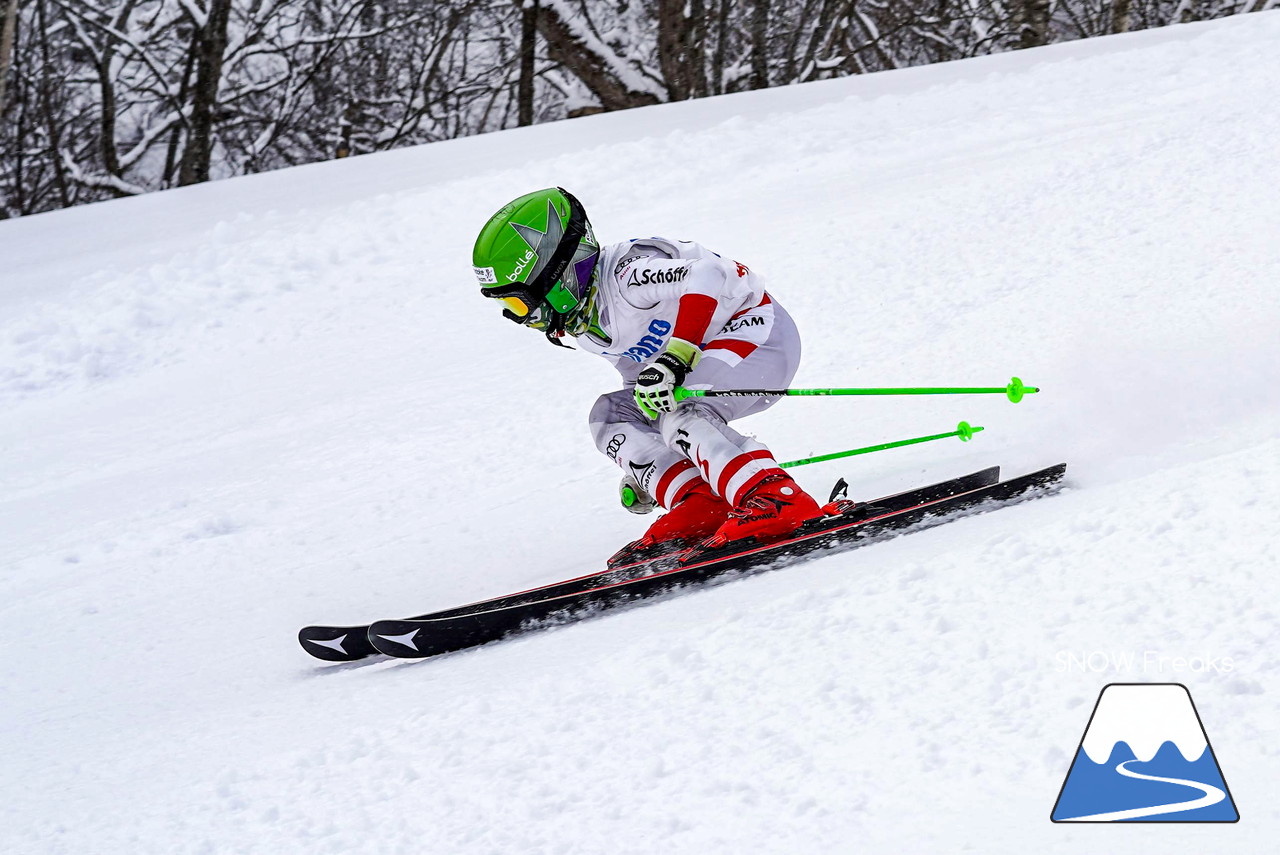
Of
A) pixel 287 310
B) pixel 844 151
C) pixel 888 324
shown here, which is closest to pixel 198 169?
pixel 287 310

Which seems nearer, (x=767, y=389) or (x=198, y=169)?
(x=767, y=389)

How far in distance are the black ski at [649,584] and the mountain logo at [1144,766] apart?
145 centimetres

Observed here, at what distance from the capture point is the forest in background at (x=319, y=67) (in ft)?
52.4

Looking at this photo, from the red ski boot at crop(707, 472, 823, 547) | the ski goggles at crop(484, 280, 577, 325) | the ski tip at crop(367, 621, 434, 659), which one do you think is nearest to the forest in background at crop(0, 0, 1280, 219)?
the ski goggles at crop(484, 280, 577, 325)

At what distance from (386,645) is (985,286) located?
4625 mm

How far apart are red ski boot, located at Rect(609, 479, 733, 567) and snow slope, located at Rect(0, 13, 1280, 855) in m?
0.42

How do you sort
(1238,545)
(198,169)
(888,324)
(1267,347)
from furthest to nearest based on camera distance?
1. (198,169)
2. (888,324)
3. (1267,347)
4. (1238,545)

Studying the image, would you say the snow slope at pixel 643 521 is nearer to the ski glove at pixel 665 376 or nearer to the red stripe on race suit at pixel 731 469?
the red stripe on race suit at pixel 731 469

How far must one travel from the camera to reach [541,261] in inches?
149

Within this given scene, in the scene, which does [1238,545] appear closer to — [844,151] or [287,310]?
[287,310]

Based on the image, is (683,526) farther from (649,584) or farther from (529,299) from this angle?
(529,299)

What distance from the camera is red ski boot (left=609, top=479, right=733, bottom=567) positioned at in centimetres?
416

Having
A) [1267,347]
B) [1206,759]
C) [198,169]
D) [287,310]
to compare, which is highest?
[198,169]

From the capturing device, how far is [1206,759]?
2131 mm
